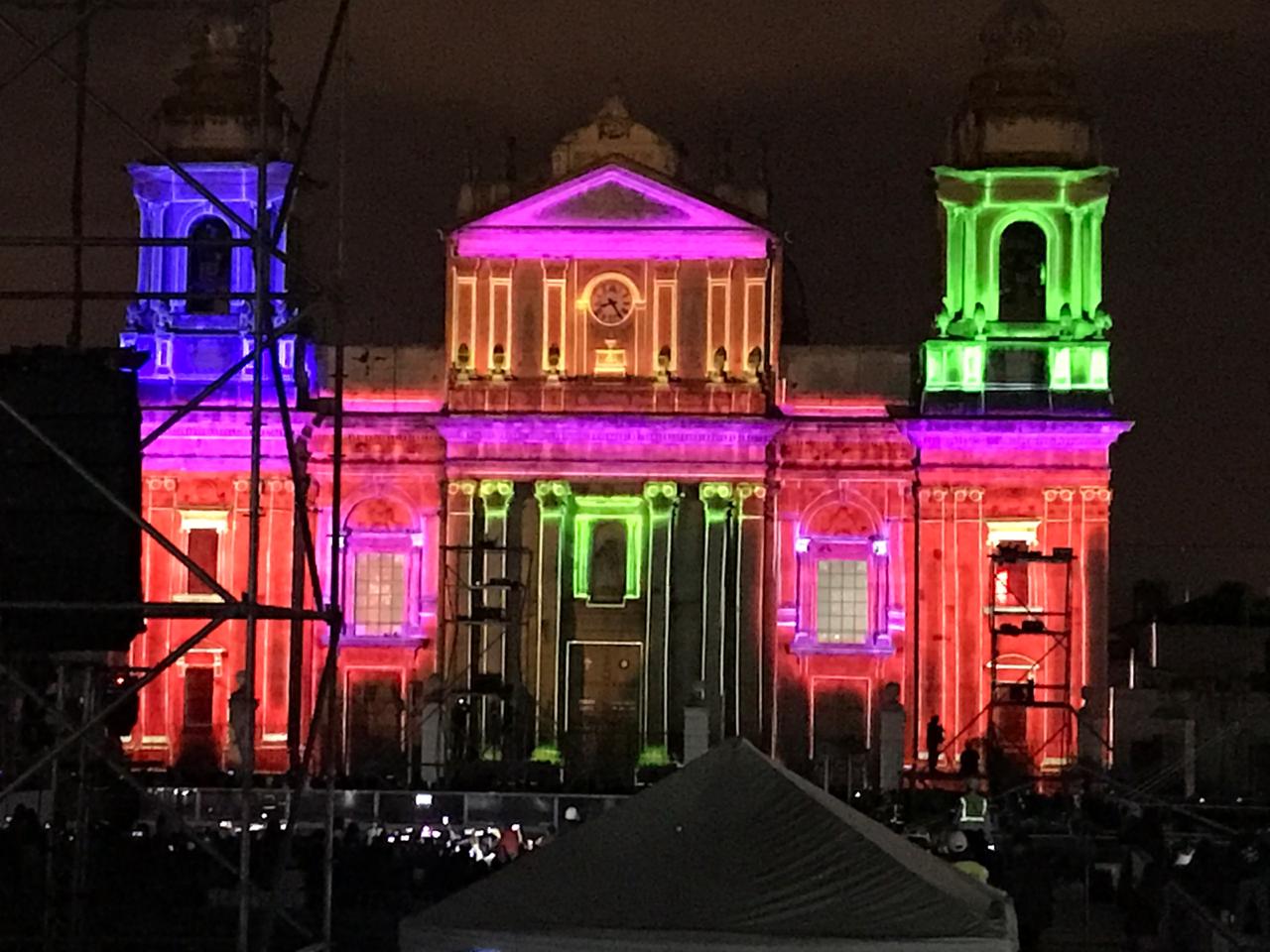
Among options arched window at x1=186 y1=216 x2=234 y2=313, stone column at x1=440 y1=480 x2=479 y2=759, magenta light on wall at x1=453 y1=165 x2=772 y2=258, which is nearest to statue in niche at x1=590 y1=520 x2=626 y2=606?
stone column at x1=440 y1=480 x2=479 y2=759

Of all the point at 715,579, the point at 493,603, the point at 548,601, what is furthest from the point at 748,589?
the point at 493,603

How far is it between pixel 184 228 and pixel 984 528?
14.8 meters

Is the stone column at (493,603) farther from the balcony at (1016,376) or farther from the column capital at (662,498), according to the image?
the balcony at (1016,376)

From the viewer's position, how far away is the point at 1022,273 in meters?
52.3

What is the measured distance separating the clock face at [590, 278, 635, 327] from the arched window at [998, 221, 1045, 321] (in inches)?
255

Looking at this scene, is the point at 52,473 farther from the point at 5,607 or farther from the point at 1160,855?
the point at 1160,855

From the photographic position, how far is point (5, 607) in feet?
58.9

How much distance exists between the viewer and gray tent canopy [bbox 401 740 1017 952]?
54.1 ft

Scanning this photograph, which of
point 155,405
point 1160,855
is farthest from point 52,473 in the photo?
point 155,405

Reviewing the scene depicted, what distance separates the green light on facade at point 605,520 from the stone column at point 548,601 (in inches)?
13.5

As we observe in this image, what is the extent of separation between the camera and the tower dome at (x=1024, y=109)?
51750 millimetres

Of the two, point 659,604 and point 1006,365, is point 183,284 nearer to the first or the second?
point 659,604

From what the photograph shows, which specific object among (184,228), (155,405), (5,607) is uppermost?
(184,228)

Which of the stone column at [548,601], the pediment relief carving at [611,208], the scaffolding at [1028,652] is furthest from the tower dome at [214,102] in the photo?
the scaffolding at [1028,652]
